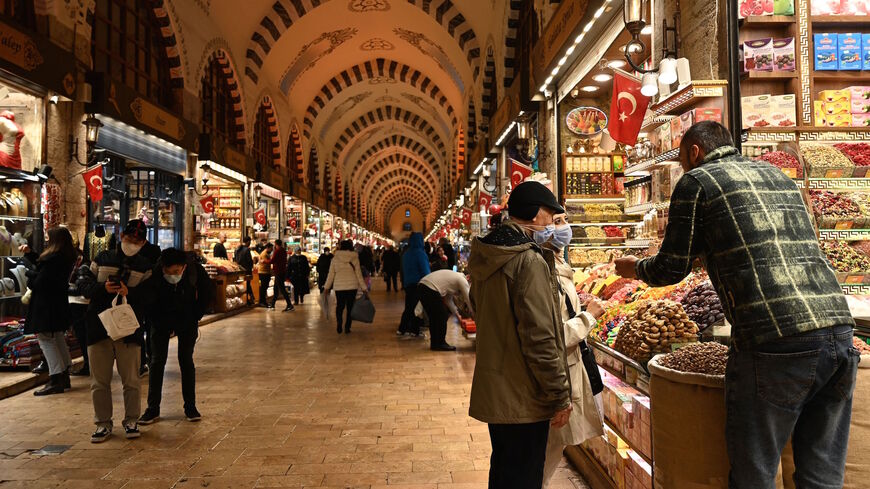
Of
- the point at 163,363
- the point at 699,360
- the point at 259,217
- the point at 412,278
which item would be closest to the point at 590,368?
the point at 699,360

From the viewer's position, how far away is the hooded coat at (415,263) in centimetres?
810

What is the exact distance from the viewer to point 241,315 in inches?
439

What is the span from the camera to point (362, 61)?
749 inches

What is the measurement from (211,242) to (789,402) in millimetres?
13968

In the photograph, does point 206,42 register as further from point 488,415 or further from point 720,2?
point 488,415

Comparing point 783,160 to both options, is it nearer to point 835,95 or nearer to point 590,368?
point 835,95

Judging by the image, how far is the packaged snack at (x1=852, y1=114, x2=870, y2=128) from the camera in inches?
148

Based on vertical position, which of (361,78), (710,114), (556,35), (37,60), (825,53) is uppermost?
(361,78)

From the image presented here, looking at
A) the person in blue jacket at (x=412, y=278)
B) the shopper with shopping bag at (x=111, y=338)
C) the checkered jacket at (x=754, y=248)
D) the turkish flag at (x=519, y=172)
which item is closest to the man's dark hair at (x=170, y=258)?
the shopper with shopping bag at (x=111, y=338)

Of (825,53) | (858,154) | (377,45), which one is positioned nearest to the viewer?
(858,154)

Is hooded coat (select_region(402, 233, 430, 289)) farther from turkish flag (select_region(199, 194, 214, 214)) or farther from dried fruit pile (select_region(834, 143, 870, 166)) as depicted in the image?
dried fruit pile (select_region(834, 143, 870, 166))

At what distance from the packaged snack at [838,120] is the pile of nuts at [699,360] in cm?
246

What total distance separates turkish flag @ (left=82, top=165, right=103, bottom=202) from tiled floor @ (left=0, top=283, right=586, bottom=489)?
2.45m

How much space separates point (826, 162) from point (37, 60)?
23.0 ft
